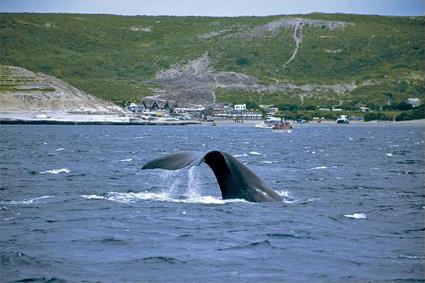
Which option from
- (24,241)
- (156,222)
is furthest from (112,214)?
(24,241)

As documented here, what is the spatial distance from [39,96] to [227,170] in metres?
136

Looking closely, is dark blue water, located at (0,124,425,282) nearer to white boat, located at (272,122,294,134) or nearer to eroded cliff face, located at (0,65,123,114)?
white boat, located at (272,122,294,134)

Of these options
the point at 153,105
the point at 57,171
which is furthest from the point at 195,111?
the point at 57,171

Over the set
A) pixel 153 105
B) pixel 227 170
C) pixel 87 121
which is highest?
pixel 227 170

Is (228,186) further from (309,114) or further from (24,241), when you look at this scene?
(309,114)

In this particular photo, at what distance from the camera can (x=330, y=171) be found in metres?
43.1

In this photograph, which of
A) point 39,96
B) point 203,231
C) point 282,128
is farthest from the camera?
point 39,96

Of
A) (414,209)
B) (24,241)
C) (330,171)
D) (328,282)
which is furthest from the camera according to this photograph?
(330,171)

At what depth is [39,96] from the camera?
6073 inches

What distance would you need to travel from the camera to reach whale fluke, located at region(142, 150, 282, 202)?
65.9 ft

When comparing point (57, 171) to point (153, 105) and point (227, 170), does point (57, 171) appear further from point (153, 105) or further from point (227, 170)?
point (153, 105)

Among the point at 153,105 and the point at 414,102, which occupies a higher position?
the point at 414,102

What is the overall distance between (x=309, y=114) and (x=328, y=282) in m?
165

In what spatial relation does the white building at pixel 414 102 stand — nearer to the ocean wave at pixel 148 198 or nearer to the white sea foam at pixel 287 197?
the white sea foam at pixel 287 197
